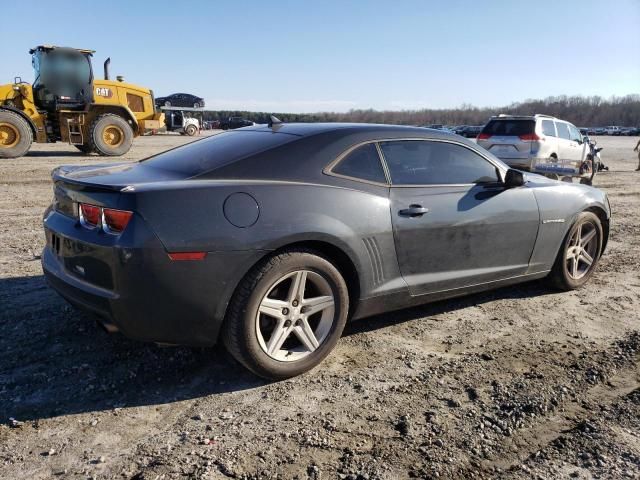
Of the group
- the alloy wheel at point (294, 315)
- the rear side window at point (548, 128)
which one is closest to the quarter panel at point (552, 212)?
the alloy wheel at point (294, 315)

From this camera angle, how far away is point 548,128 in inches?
542

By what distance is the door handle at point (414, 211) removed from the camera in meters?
3.52

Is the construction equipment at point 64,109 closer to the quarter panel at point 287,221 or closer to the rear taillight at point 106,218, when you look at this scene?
the rear taillight at point 106,218

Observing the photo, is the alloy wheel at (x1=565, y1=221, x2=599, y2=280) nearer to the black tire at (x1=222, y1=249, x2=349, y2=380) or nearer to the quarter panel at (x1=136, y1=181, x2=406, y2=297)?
the quarter panel at (x1=136, y1=181, x2=406, y2=297)

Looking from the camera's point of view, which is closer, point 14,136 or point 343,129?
point 343,129

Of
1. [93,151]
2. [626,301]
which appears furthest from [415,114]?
[626,301]

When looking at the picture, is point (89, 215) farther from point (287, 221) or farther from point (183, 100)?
point (183, 100)

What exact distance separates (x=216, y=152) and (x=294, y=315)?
1.19 m

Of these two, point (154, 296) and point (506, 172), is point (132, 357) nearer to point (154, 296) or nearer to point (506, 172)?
point (154, 296)

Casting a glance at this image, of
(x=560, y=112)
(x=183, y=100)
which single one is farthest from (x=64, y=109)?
(x=560, y=112)

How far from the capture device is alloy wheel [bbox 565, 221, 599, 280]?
15.8 ft

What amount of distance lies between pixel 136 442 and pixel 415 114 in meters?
136

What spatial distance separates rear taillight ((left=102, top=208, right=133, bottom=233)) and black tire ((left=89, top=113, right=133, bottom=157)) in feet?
46.0

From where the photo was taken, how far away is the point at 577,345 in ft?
12.2
